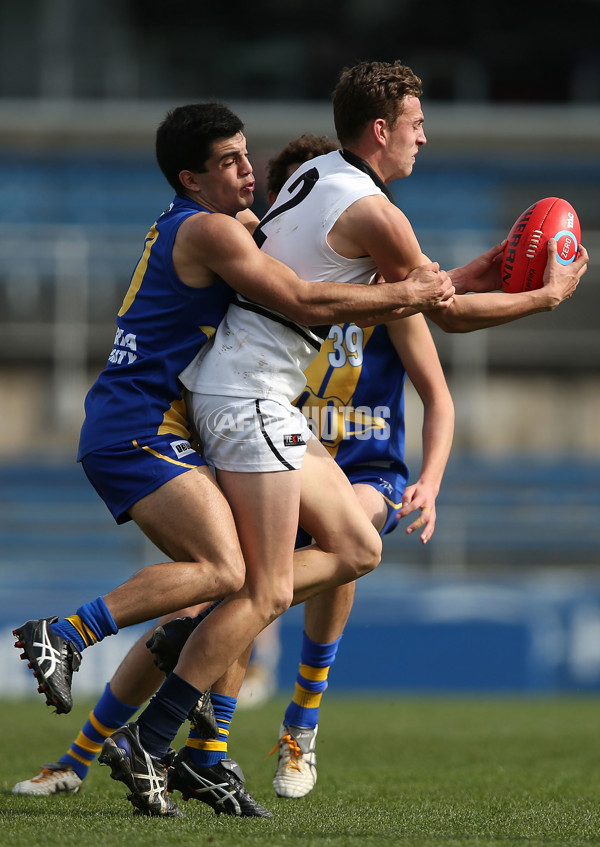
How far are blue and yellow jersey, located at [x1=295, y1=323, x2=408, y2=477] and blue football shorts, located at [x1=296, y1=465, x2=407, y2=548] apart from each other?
0.03 metres

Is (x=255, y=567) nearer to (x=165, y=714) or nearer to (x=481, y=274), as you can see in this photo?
(x=165, y=714)

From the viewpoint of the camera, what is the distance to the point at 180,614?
453 centimetres

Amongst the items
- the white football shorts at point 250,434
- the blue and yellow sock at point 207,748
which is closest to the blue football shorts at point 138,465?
the white football shorts at point 250,434

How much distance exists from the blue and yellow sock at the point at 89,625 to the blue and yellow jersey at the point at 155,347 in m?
0.54

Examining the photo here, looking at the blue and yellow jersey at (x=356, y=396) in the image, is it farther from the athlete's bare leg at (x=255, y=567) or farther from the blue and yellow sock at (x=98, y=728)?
the blue and yellow sock at (x=98, y=728)

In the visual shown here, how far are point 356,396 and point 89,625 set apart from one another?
1.81 meters

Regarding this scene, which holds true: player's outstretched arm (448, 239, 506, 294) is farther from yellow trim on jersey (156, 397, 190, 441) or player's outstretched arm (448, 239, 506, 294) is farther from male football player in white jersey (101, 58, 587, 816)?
yellow trim on jersey (156, 397, 190, 441)

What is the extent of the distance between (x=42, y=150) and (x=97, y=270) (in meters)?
3.63

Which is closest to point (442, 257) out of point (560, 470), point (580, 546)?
point (560, 470)

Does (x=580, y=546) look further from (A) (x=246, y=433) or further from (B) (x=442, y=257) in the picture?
(A) (x=246, y=433)

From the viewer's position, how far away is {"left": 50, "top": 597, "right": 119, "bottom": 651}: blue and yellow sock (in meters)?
3.83

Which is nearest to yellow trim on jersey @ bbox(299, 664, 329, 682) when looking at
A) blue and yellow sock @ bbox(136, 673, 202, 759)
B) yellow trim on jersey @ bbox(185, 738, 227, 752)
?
yellow trim on jersey @ bbox(185, 738, 227, 752)

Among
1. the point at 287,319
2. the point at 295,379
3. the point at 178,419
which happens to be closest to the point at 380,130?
the point at 287,319

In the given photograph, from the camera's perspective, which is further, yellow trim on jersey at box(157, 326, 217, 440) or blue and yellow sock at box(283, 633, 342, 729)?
blue and yellow sock at box(283, 633, 342, 729)
